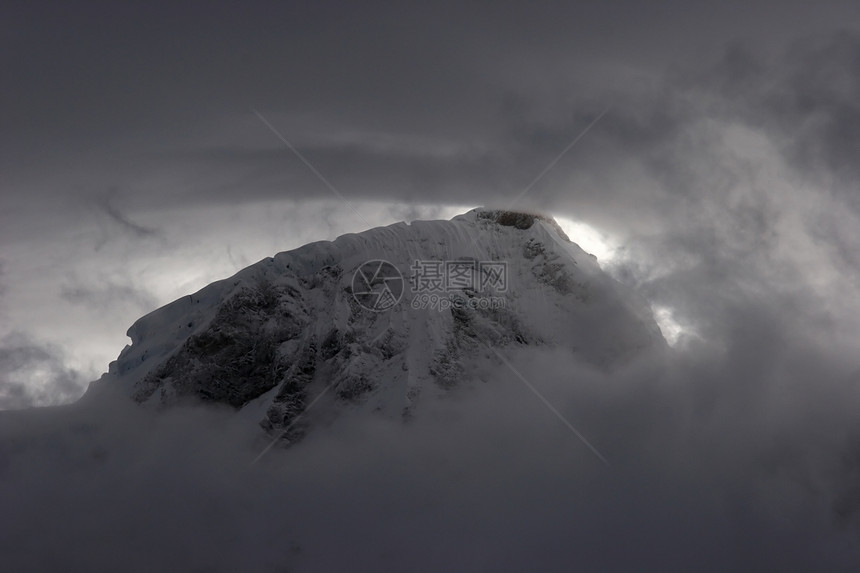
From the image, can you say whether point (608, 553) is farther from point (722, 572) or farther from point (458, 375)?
point (458, 375)

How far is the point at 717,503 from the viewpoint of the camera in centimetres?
19562

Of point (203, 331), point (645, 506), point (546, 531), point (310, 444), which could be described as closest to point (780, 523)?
point (645, 506)

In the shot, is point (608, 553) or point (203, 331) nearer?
point (608, 553)

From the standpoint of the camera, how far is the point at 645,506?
645ft

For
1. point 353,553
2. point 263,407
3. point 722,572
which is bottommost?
point 353,553

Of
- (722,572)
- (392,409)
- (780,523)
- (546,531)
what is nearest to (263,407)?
(392,409)

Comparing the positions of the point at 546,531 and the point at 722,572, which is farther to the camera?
the point at 546,531

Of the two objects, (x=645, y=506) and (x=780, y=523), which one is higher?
(x=780, y=523)

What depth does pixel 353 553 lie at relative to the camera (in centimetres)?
19938

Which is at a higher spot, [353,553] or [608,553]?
[608,553]

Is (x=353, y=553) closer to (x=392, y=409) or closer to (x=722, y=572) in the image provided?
(x=392, y=409)

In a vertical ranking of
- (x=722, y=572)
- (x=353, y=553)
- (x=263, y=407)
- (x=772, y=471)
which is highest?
(x=772, y=471)

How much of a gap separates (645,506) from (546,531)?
2810cm

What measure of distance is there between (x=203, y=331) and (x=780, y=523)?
522 ft
